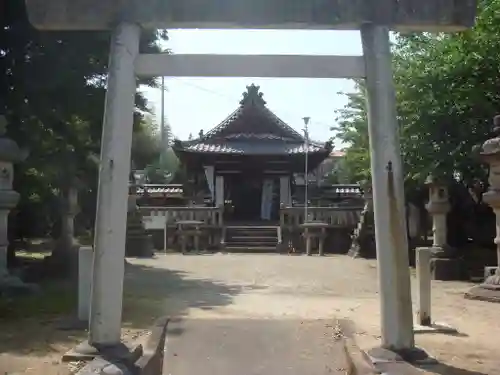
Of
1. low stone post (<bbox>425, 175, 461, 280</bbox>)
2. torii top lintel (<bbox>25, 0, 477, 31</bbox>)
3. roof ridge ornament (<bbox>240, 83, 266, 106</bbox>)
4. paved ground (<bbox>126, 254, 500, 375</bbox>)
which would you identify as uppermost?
roof ridge ornament (<bbox>240, 83, 266, 106</bbox>)

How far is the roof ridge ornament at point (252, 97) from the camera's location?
109 feet

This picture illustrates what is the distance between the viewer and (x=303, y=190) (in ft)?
109

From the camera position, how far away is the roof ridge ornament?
109 ft

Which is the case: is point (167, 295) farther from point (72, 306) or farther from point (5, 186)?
point (5, 186)

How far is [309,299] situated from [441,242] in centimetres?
545

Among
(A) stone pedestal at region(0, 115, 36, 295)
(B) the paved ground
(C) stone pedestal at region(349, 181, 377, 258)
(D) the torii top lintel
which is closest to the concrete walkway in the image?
(B) the paved ground

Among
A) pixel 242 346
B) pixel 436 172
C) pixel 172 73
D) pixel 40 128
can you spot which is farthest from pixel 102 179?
pixel 436 172

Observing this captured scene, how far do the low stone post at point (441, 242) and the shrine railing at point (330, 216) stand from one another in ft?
33.9

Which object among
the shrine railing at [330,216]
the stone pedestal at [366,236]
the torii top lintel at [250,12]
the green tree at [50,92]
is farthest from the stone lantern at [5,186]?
the shrine railing at [330,216]

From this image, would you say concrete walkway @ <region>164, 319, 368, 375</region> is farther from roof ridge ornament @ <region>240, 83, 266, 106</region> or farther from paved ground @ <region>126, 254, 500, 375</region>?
roof ridge ornament @ <region>240, 83, 266, 106</region>

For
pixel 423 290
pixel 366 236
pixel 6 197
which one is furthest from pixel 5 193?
pixel 366 236

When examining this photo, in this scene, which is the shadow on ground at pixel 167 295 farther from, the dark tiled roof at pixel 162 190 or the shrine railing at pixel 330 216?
the dark tiled roof at pixel 162 190

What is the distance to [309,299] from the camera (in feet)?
38.0

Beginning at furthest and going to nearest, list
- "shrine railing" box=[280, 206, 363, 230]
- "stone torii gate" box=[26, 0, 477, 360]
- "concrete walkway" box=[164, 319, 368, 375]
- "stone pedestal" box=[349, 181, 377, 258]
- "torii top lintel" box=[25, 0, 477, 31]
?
"shrine railing" box=[280, 206, 363, 230] → "stone pedestal" box=[349, 181, 377, 258] → "concrete walkway" box=[164, 319, 368, 375] → "torii top lintel" box=[25, 0, 477, 31] → "stone torii gate" box=[26, 0, 477, 360]
